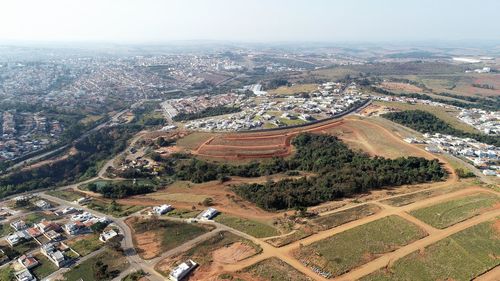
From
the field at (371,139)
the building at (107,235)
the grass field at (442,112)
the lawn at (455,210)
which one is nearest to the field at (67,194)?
the building at (107,235)

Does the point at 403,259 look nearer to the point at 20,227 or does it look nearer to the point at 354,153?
the point at 354,153

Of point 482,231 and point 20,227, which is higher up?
point 482,231

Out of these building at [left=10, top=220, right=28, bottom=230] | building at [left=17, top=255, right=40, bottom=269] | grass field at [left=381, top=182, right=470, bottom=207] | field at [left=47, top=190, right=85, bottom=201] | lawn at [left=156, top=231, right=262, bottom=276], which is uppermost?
grass field at [left=381, top=182, right=470, bottom=207]

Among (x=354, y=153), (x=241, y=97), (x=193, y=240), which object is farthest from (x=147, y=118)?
(x=193, y=240)

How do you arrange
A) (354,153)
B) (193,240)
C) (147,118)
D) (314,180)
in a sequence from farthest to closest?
(147,118) → (354,153) → (314,180) → (193,240)

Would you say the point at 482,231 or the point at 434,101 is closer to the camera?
the point at 482,231

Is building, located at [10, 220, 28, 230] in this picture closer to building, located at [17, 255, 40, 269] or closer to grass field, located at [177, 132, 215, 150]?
building, located at [17, 255, 40, 269]

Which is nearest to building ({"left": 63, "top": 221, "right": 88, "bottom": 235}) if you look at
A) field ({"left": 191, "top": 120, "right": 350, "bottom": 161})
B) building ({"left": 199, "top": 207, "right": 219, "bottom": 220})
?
building ({"left": 199, "top": 207, "right": 219, "bottom": 220})
